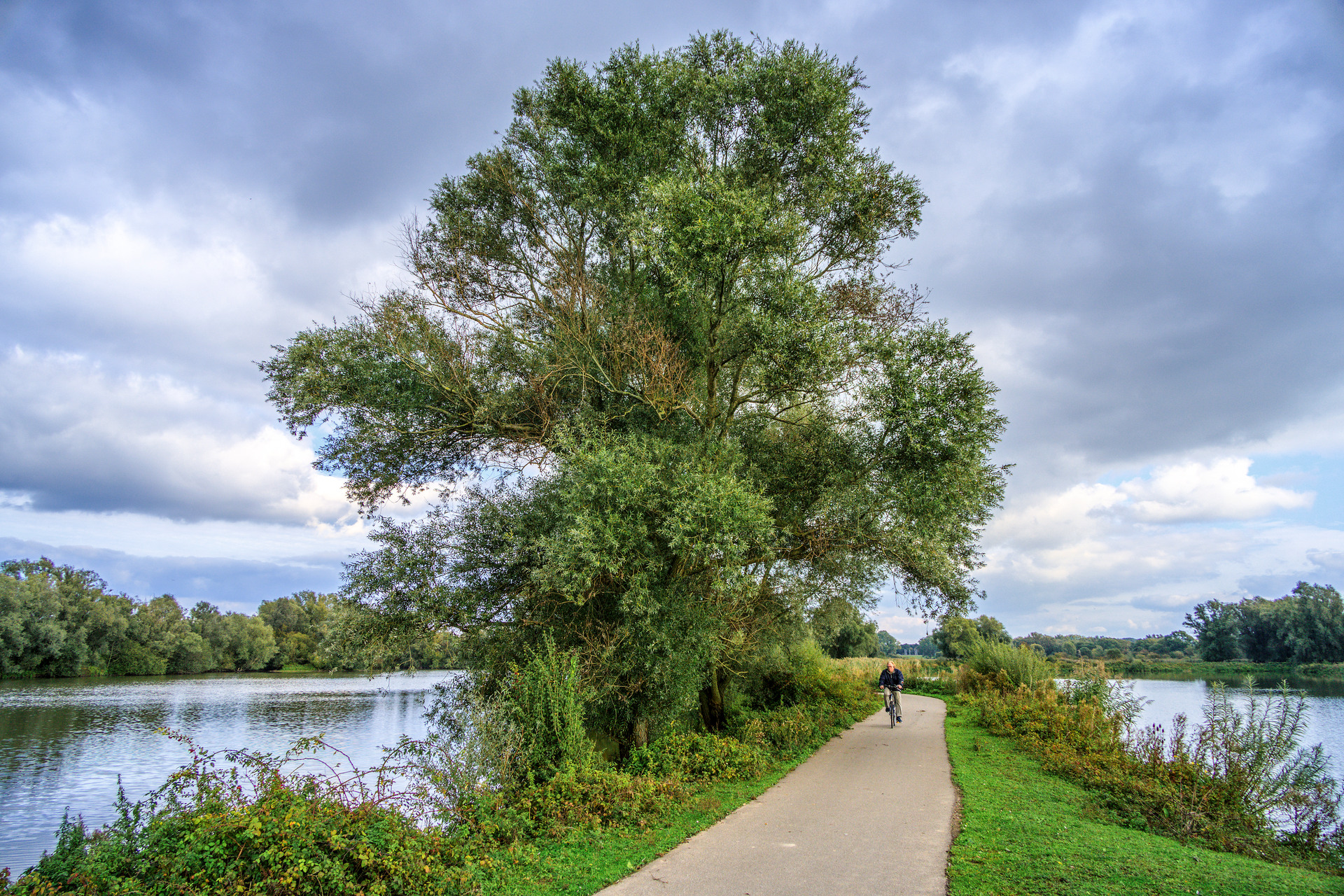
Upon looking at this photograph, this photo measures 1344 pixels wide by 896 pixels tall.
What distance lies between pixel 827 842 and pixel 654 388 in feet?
27.5

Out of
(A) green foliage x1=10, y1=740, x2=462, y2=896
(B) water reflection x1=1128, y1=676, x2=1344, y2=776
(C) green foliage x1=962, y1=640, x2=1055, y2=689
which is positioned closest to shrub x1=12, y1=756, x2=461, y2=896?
(A) green foliage x1=10, y1=740, x2=462, y2=896

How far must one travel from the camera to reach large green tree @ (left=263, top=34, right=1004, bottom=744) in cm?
1212

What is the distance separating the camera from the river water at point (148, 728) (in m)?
14.8

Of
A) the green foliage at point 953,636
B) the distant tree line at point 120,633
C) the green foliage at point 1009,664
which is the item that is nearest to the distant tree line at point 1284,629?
the green foliage at point 953,636

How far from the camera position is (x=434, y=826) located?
6.86m

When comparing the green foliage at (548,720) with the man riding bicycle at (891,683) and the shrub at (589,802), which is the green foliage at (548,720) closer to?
the shrub at (589,802)

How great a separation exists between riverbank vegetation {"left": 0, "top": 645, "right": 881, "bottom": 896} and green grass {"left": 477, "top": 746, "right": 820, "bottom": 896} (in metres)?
0.02

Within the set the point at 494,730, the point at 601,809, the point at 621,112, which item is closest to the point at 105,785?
the point at 494,730

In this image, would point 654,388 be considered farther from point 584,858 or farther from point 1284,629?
point 1284,629

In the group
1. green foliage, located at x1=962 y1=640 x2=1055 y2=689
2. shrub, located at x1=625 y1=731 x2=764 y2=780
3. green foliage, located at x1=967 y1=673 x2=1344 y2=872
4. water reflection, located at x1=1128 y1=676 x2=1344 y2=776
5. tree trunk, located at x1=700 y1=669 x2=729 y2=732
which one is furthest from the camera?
green foliage, located at x1=962 y1=640 x2=1055 y2=689

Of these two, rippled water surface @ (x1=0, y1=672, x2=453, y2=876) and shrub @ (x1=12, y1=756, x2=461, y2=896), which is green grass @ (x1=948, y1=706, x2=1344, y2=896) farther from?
rippled water surface @ (x1=0, y1=672, x2=453, y2=876)

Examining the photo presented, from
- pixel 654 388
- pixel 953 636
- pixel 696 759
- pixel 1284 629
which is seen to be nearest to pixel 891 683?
pixel 696 759

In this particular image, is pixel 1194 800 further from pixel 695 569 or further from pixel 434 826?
pixel 434 826

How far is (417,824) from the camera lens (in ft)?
23.4
